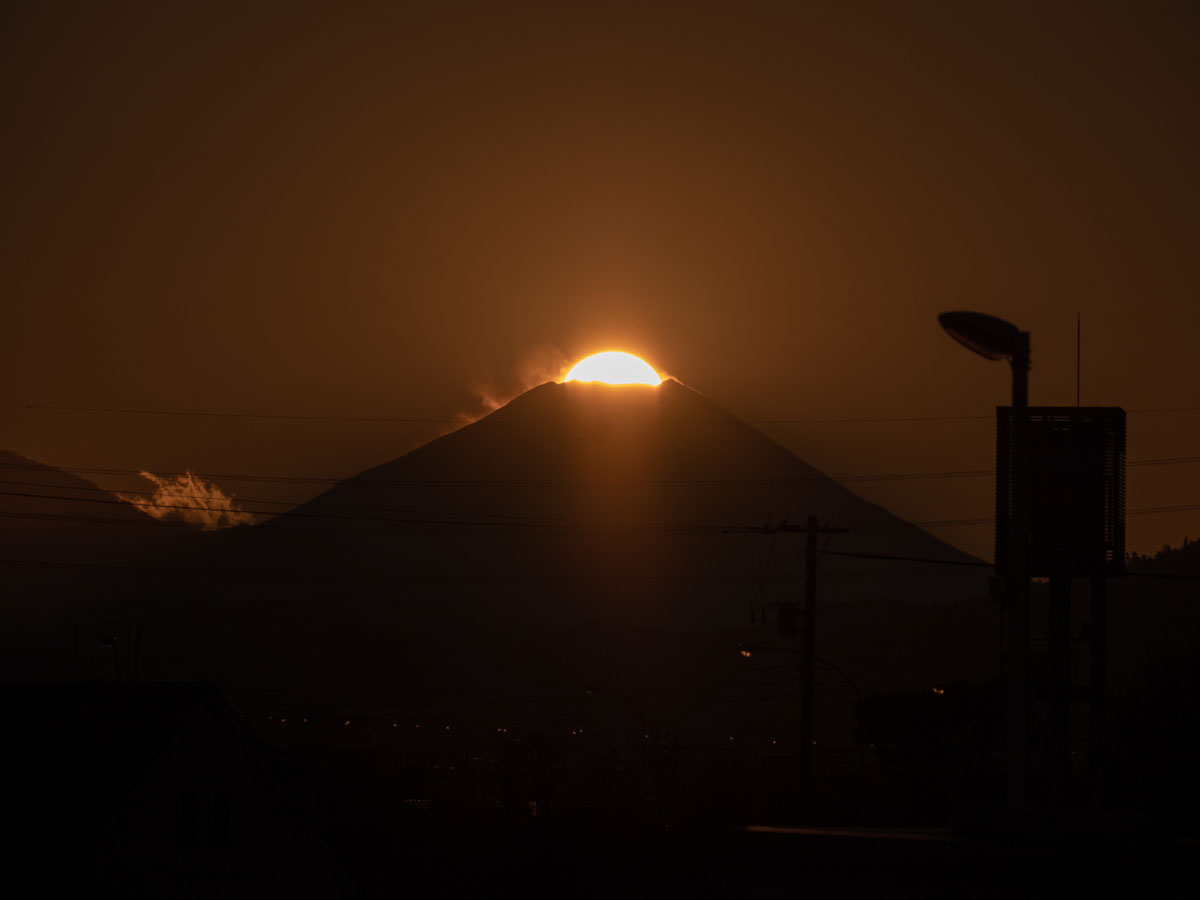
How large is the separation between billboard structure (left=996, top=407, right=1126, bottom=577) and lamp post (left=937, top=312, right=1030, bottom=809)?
5227 mm

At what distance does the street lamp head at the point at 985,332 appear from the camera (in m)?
14.9

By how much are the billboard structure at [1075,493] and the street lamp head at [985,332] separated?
5.36m

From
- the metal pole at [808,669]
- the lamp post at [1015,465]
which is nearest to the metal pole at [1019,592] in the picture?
the lamp post at [1015,465]

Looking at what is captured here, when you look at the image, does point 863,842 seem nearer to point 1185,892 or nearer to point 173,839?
point 1185,892

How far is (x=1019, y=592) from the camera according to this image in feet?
49.5

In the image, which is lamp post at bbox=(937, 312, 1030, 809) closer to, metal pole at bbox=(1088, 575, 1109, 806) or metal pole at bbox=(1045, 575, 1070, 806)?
metal pole at bbox=(1045, 575, 1070, 806)

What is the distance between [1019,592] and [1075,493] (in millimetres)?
6537

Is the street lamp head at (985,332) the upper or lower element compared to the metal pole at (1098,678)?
upper

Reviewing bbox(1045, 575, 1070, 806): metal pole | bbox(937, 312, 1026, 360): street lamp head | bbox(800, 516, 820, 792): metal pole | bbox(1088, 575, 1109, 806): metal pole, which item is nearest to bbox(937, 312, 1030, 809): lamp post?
bbox(937, 312, 1026, 360): street lamp head

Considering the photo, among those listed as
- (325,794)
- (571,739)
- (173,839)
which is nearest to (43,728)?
(173,839)

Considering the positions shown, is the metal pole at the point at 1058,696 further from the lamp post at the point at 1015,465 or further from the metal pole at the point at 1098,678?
the lamp post at the point at 1015,465

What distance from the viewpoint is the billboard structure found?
20844 mm

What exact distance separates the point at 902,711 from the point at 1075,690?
47.3 m

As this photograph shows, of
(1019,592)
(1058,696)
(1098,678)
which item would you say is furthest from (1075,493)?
(1019,592)
